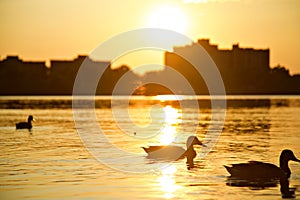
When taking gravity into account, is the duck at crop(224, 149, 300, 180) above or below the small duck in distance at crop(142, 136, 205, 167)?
below

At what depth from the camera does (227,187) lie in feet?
68.6

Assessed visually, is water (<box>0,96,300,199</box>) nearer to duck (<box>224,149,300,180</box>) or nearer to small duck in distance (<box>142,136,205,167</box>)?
duck (<box>224,149,300,180</box>)

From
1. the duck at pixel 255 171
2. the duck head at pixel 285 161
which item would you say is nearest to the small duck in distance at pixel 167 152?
the duck head at pixel 285 161

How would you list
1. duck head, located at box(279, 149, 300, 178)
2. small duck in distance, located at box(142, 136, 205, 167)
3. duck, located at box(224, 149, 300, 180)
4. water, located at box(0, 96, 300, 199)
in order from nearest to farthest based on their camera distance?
water, located at box(0, 96, 300, 199)
duck, located at box(224, 149, 300, 180)
duck head, located at box(279, 149, 300, 178)
small duck in distance, located at box(142, 136, 205, 167)

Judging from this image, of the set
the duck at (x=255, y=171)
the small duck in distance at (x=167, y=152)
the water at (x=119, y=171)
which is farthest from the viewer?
the small duck in distance at (x=167, y=152)

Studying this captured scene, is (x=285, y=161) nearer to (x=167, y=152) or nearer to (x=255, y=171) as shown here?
(x=255, y=171)

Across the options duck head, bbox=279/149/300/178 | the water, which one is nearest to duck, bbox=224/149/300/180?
the water

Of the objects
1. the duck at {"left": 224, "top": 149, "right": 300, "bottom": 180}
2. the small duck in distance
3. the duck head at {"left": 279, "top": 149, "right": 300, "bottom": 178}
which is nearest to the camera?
the duck at {"left": 224, "top": 149, "right": 300, "bottom": 180}

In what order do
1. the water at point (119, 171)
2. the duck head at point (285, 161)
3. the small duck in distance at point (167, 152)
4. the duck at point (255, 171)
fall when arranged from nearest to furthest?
the water at point (119, 171) → the duck at point (255, 171) → the duck head at point (285, 161) → the small duck in distance at point (167, 152)

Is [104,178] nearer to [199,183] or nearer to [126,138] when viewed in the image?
[199,183]

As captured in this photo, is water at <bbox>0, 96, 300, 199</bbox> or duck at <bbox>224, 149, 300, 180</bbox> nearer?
water at <bbox>0, 96, 300, 199</bbox>

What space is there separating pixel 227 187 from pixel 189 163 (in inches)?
255

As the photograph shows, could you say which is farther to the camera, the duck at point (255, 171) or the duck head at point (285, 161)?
the duck head at point (285, 161)

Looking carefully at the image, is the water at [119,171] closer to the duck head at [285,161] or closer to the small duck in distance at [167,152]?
the duck head at [285,161]
